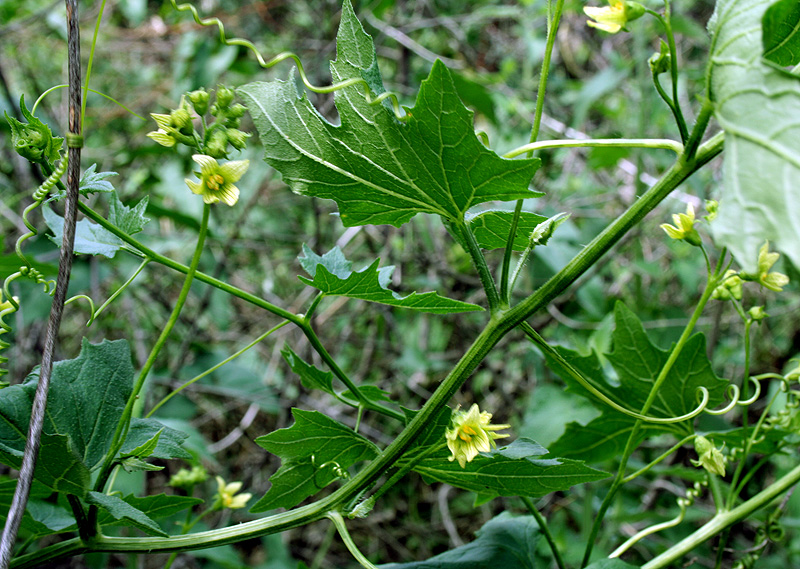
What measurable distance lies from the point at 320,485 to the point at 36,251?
51.7 inches

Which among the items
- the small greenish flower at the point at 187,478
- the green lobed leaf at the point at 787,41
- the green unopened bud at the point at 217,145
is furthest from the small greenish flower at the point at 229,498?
the green lobed leaf at the point at 787,41

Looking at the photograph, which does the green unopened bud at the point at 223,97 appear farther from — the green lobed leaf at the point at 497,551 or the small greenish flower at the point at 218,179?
the green lobed leaf at the point at 497,551

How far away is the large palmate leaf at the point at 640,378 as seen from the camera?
0.78 m

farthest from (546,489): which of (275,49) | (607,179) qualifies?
(275,49)

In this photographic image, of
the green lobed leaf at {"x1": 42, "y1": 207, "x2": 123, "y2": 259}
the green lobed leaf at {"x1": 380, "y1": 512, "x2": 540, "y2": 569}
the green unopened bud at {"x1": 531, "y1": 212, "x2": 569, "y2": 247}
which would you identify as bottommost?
the green lobed leaf at {"x1": 380, "y1": 512, "x2": 540, "y2": 569}

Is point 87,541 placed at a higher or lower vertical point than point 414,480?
higher

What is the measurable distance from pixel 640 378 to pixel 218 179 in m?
0.59

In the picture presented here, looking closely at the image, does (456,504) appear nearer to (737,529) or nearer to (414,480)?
(414,480)

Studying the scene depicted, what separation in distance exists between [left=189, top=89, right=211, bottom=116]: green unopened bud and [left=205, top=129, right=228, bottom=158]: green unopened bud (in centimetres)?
3

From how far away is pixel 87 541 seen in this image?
0.57 meters

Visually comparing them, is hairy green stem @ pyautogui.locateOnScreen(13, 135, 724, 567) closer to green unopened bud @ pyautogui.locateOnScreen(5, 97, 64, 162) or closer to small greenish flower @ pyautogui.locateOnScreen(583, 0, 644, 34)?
small greenish flower @ pyautogui.locateOnScreen(583, 0, 644, 34)

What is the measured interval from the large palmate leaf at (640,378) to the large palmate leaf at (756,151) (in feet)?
1.22

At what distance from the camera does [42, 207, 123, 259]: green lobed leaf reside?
0.58m

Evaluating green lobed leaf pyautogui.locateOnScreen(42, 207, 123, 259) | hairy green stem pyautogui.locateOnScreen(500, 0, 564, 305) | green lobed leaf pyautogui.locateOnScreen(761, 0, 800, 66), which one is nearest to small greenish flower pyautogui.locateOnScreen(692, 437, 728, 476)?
hairy green stem pyautogui.locateOnScreen(500, 0, 564, 305)
